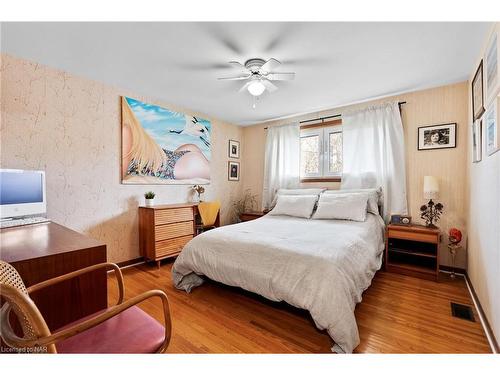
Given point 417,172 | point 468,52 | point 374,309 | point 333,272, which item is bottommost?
point 374,309

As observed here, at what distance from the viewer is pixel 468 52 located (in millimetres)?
2090

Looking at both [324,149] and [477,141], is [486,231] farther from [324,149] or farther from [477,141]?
[324,149]

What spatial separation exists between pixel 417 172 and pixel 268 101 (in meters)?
2.21

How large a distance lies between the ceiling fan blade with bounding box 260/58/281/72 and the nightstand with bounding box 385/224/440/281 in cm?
228

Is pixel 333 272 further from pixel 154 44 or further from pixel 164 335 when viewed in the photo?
pixel 154 44

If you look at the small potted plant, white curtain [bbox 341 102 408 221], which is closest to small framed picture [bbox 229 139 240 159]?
the small potted plant

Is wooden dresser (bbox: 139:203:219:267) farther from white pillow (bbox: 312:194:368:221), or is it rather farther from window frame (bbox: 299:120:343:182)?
window frame (bbox: 299:120:343:182)

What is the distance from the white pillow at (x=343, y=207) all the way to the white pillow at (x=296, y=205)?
Answer: 120 mm

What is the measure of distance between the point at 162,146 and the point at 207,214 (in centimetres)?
122

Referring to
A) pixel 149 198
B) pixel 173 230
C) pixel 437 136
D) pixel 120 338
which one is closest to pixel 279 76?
pixel 437 136

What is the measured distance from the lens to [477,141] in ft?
7.03

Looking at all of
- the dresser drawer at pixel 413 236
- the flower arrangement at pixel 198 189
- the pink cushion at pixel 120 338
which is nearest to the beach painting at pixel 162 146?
the flower arrangement at pixel 198 189
